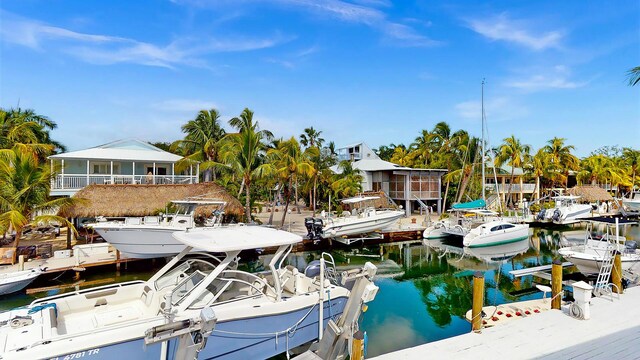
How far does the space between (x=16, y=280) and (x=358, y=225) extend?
630 inches

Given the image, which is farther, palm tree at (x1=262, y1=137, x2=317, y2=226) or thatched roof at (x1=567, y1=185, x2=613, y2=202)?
thatched roof at (x1=567, y1=185, x2=613, y2=202)

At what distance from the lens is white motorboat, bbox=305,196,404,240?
20734mm

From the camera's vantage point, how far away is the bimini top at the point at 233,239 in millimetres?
7360

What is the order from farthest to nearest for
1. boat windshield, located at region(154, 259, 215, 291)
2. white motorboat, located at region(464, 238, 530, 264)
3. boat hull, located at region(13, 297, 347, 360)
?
white motorboat, located at region(464, 238, 530, 264)
boat windshield, located at region(154, 259, 215, 291)
boat hull, located at region(13, 297, 347, 360)

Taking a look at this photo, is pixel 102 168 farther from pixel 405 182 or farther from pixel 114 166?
pixel 405 182

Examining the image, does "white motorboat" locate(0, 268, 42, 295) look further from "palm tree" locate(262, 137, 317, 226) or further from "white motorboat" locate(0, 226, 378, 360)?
"palm tree" locate(262, 137, 317, 226)

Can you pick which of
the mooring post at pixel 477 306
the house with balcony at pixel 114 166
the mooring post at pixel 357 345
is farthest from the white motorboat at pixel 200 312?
the house with balcony at pixel 114 166

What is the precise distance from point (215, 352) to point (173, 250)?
10.4m

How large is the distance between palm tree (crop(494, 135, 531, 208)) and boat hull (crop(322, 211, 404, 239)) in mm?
17747

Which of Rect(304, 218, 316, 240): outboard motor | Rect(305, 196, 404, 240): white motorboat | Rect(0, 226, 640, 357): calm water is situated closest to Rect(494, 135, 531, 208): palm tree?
Rect(0, 226, 640, 357): calm water

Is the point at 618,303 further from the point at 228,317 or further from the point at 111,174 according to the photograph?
the point at 111,174

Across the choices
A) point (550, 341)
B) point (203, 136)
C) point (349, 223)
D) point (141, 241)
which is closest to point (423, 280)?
point (349, 223)

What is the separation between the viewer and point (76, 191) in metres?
20.4

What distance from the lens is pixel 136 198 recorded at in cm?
1941
